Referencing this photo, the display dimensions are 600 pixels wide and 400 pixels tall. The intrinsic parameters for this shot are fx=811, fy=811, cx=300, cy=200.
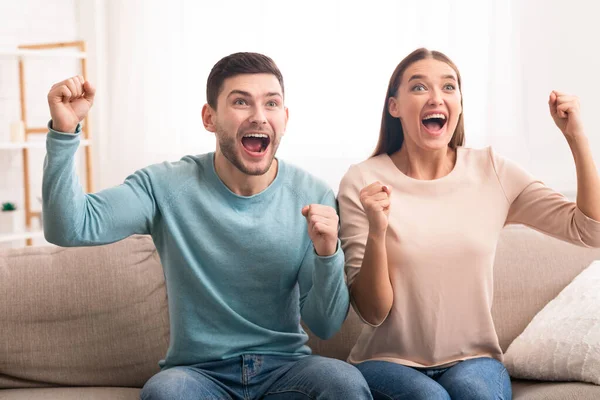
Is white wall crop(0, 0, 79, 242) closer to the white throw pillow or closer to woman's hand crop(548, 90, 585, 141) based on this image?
the white throw pillow

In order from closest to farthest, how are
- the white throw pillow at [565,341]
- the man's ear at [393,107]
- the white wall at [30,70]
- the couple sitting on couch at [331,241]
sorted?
the couple sitting on couch at [331,241]
the white throw pillow at [565,341]
the man's ear at [393,107]
the white wall at [30,70]

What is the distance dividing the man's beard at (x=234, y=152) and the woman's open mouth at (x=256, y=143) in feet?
0.06

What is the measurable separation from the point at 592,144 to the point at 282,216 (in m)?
2.15

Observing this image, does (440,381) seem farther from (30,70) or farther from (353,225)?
(30,70)

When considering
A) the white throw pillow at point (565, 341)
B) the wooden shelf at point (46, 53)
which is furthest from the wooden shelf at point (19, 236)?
the white throw pillow at point (565, 341)

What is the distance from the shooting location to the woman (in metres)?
1.82

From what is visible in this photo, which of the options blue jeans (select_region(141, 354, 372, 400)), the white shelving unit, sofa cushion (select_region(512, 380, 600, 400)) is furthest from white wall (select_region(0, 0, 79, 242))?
sofa cushion (select_region(512, 380, 600, 400))

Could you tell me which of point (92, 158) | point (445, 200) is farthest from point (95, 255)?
point (92, 158)

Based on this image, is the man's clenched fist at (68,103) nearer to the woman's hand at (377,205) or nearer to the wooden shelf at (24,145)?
the woman's hand at (377,205)

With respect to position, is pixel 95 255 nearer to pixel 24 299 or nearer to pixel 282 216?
pixel 24 299

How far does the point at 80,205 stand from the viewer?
1672mm

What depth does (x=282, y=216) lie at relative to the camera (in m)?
1.92

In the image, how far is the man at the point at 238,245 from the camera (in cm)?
179

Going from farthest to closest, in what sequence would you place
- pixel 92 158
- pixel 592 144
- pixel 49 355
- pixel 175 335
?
pixel 92 158, pixel 592 144, pixel 49 355, pixel 175 335
